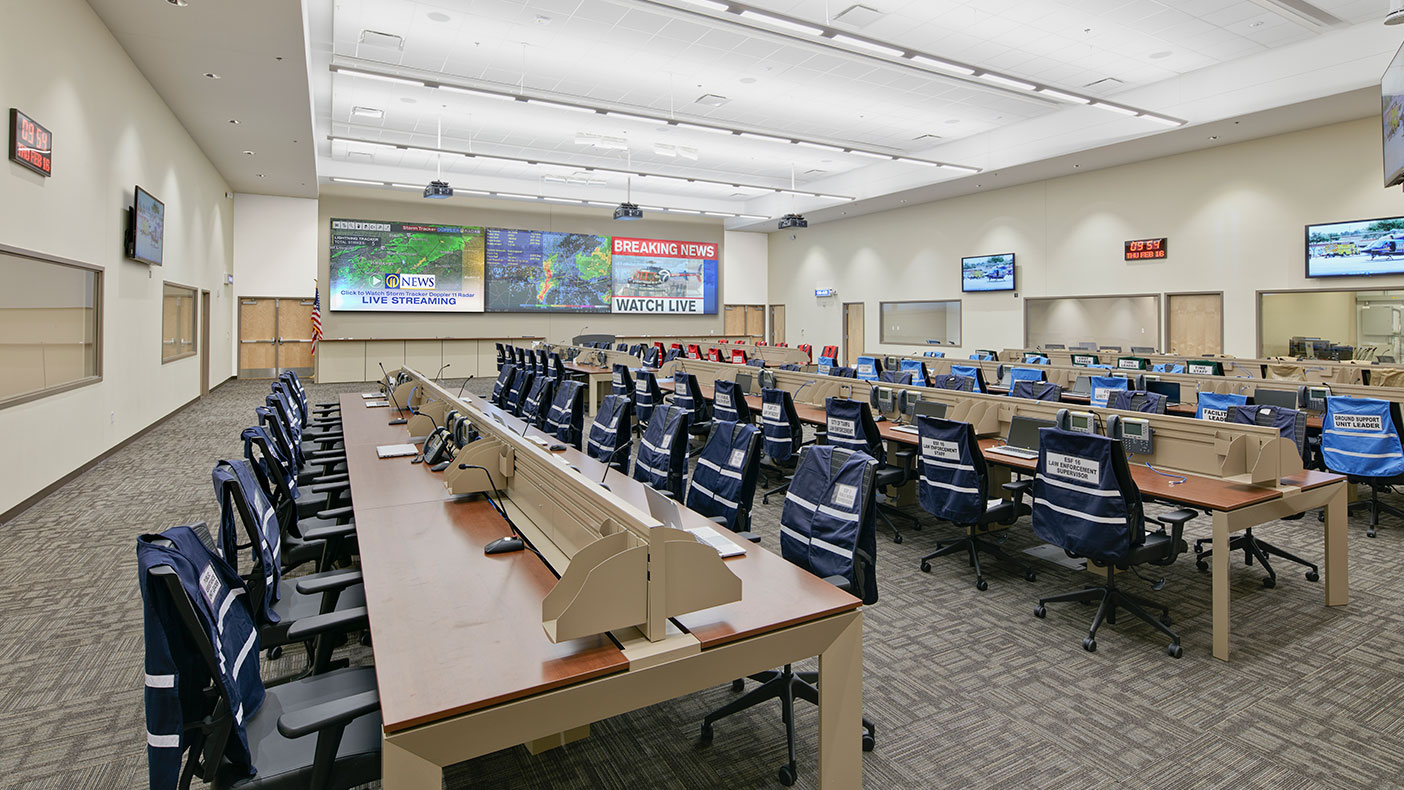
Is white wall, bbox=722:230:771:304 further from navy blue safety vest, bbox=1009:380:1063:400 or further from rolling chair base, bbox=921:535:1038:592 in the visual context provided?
rolling chair base, bbox=921:535:1038:592

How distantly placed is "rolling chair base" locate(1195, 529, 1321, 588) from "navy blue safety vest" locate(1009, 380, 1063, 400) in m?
2.22

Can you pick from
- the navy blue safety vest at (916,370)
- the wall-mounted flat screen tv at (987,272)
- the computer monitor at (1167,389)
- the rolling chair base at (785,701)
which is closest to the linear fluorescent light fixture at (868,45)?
the navy blue safety vest at (916,370)

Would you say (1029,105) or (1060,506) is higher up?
(1029,105)

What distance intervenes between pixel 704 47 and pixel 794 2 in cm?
131

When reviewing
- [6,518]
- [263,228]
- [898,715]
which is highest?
[263,228]

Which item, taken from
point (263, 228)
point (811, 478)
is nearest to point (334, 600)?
point (811, 478)

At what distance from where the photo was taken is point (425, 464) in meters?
3.70

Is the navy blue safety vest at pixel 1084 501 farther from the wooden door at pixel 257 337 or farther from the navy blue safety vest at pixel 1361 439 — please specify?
the wooden door at pixel 257 337

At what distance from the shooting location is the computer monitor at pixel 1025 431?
421cm

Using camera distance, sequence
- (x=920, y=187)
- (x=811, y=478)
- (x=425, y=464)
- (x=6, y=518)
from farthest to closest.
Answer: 1. (x=920, y=187)
2. (x=6, y=518)
3. (x=425, y=464)
4. (x=811, y=478)

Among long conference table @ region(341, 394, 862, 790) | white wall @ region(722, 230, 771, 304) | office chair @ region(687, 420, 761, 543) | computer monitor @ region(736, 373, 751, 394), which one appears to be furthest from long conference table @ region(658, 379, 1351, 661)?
white wall @ region(722, 230, 771, 304)

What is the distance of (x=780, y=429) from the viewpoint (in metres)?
5.25

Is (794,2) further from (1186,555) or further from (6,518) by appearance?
(6,518)

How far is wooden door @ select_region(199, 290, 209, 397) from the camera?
10867 mm
